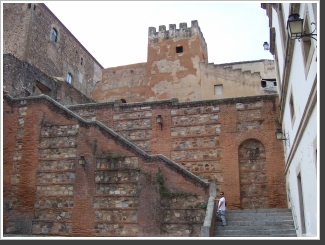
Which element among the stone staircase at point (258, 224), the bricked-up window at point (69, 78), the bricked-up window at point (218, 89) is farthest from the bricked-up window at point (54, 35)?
the stone staircase at point (258, 224)

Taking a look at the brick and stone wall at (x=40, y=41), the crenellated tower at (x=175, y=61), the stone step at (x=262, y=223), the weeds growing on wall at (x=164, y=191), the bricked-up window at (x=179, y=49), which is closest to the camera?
the stone step at (x=262, y=223)

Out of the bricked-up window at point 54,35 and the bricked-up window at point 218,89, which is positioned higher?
the bricked-up window at point 54,35

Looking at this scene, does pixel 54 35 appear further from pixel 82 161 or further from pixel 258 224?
pixel 258 224

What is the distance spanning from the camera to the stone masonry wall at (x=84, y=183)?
1176 cm

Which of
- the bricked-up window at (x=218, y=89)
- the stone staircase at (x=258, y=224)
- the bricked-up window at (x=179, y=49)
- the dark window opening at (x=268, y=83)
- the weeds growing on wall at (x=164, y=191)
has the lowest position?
the stone staircase at (x=258, y=224)

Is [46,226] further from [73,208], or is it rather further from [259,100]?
[259,100]

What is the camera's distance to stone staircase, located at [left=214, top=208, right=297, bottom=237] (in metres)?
10.3

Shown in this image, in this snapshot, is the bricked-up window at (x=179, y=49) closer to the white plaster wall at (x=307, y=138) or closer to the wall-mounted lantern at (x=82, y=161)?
the wall-mounted lantern at (x=82, y=161)

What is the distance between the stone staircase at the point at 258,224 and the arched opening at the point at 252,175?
6.70 ft

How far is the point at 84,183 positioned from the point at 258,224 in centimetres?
620

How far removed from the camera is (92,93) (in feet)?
95.8

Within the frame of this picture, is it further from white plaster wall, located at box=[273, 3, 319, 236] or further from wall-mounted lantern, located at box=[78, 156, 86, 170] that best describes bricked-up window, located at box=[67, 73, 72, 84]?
white plaster wall, located at box=[273, 3, 319, 236]

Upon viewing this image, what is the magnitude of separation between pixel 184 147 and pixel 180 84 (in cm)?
1040

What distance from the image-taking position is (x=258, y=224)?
10852 mm
